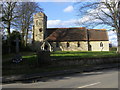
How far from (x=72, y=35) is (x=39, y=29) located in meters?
12.1

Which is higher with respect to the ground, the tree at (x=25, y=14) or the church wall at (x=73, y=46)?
the tree at (x=25, y=14)

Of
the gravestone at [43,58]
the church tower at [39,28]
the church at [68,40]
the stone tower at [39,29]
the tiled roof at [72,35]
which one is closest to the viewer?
the gravestone at [43,58]

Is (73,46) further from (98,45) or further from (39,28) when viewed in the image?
(39,28)

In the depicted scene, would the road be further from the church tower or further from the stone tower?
the church tower

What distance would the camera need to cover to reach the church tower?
6297cm

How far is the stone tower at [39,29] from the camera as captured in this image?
2474 inches

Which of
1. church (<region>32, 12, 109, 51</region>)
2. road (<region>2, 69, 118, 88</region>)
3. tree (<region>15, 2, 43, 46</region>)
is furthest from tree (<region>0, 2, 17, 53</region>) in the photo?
road (<region>2, 69, 118, 88</region>)

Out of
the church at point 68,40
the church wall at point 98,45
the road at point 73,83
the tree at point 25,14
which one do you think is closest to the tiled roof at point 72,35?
the church at point 68,40

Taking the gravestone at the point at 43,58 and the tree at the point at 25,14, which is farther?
the tree at the point at 25,14

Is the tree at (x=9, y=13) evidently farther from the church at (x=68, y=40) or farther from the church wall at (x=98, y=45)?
the church wall at (x=98, y=45)

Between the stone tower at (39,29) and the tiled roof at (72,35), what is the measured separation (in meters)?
2.55

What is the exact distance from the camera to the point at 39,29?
210 ft

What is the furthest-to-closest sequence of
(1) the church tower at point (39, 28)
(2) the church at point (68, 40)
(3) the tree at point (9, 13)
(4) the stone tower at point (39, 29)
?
(1) the church tower at point (39, 28), (4) the stone tower at point (39, 29), (2) the church at point (68, 40), (3) the tree at point (9, 13)

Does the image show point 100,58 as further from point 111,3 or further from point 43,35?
point 43,35
